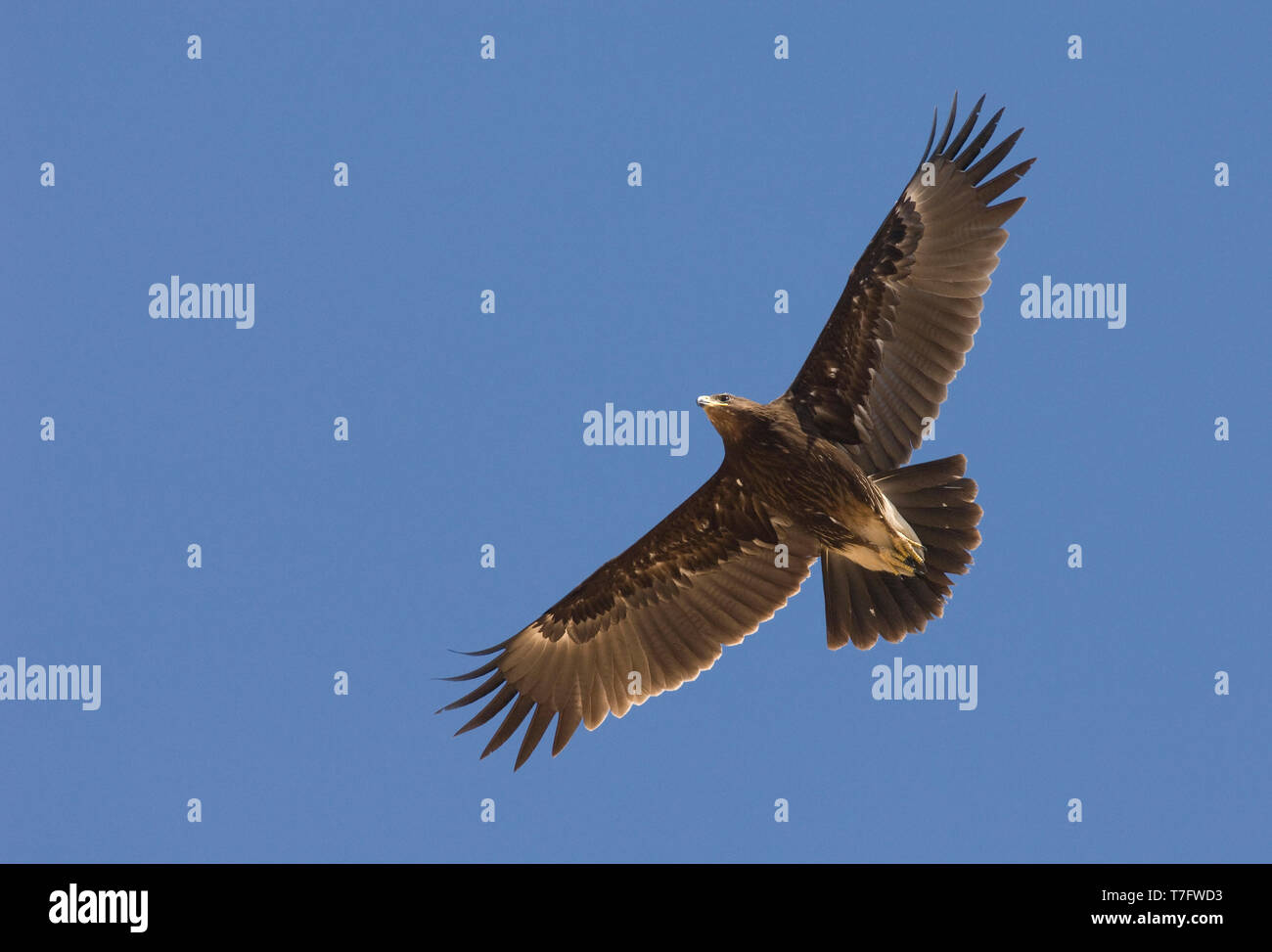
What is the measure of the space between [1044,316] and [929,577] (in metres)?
3.14

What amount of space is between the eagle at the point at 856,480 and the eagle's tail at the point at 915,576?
0.4 inches

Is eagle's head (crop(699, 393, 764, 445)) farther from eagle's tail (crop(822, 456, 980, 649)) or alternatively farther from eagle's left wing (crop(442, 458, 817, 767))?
eagle's tail (crop(822, 456, 980, 649))

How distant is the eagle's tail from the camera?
41.0 ft

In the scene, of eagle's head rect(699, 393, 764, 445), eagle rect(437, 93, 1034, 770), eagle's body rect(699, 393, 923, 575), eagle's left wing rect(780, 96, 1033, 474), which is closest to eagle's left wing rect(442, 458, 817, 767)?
eagle rect(437, 93, 1034, 770)

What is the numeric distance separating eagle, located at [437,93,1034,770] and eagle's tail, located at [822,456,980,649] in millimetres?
11

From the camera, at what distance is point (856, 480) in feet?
41.0

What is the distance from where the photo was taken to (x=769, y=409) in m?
12.8

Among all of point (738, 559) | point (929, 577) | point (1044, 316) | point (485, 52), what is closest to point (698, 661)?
point (738, 559)

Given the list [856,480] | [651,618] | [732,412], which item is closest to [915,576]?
[856,480]

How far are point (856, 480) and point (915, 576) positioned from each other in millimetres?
939

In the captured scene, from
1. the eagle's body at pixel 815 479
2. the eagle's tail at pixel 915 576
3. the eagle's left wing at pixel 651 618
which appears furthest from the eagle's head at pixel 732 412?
the eagle's tail at pixel 915 576

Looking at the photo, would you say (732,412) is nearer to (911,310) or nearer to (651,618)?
(911,310)
